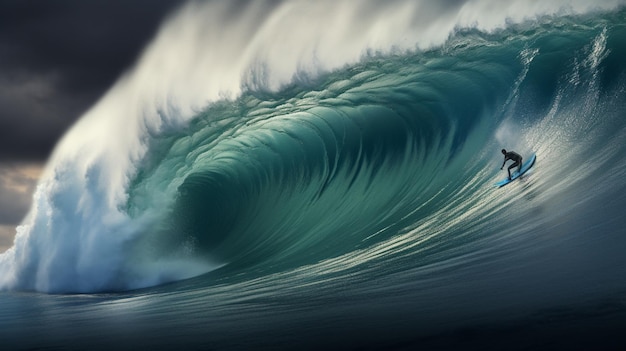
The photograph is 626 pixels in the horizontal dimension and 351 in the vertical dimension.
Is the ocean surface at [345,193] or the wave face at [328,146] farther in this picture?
the wave face at [328,146]

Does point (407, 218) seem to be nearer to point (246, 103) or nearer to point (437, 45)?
point (437, 45)

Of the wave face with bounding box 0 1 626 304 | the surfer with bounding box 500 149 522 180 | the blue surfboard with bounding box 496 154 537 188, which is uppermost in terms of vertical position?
the wave face with bounding box 0 1 626 304

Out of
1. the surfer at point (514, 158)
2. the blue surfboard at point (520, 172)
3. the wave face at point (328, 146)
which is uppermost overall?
the wave face at point (328, 146)

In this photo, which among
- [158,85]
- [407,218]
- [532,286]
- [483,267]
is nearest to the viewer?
[532,286]

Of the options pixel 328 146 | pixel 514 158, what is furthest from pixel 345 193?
pixel 514 158

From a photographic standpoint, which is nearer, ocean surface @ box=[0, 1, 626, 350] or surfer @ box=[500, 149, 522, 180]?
ocean surface @ box=[0, 1, 626, 350]

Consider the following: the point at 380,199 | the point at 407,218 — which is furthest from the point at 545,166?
the point at 380,199
